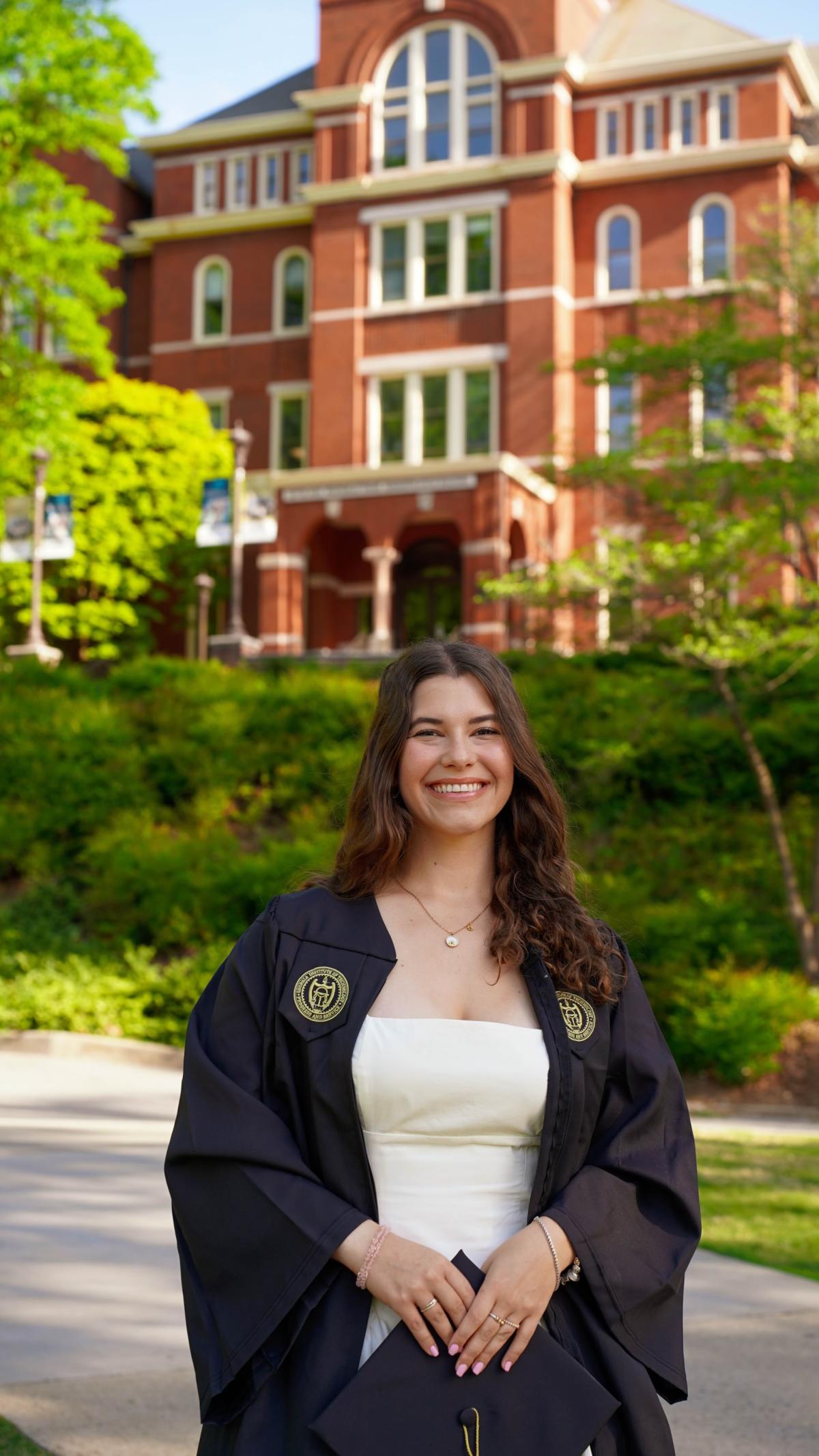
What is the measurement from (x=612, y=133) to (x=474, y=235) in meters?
4.00

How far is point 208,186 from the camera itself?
39.2 metres

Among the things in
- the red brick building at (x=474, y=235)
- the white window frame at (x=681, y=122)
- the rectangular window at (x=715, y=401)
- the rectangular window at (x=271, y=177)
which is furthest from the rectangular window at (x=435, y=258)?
the rectangular window at (x=715, y=401)

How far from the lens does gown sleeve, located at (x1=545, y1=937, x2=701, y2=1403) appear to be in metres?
2.68

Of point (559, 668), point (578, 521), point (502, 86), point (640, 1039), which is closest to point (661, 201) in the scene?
point (502, 86)

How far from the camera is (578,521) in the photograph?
34.7 metres

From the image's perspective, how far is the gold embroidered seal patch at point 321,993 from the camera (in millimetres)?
2736

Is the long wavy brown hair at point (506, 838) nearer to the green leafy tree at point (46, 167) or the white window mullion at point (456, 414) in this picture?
the green leafy tree at point (46, 167)

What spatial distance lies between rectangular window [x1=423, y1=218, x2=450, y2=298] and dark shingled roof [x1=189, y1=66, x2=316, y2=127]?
702 cm

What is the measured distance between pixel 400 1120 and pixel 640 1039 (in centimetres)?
49

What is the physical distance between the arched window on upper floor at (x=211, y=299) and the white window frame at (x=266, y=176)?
1787 mm

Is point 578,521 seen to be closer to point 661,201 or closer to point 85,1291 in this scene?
point 661,201

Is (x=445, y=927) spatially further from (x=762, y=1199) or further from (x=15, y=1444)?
(x=762, y=1199)

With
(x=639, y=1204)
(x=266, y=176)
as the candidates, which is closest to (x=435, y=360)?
(x=266, y=176)

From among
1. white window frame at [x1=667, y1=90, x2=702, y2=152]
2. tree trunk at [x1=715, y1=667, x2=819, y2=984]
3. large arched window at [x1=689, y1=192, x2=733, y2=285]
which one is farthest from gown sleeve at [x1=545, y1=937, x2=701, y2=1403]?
white window frame at [x1=667, y1=90, x2=702, y2=152]
